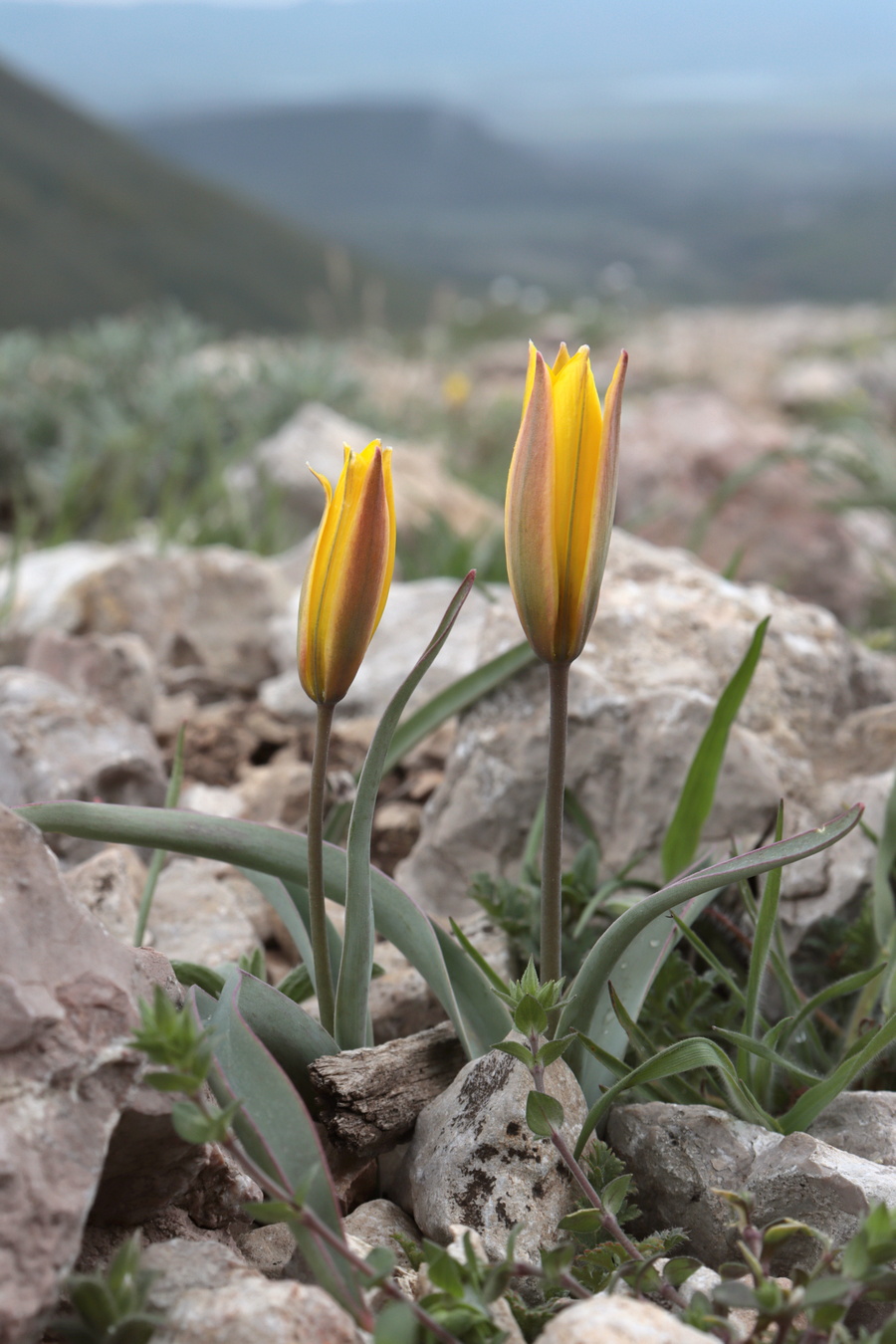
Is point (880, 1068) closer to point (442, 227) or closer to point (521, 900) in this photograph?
point (521, 900)

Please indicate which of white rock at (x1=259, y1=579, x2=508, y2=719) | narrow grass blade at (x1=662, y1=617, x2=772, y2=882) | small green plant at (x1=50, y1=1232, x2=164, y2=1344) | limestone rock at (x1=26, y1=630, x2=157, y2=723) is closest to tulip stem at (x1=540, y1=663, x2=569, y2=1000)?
narrow grass blade at (x1=662, y1=617, x2=772, y2=882)

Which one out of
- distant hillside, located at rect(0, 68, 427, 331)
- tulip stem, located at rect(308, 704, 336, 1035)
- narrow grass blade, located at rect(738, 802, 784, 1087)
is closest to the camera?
tulip stem, located at rect(308, 704, 336, 1035)

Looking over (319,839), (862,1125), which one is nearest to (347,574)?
(319,839)

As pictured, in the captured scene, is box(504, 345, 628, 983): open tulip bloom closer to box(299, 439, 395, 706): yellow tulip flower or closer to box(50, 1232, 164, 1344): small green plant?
box(299, 439, 395, 706): yellow tulip flower

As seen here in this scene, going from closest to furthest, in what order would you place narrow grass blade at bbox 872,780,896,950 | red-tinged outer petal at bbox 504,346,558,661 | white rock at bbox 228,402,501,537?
red-tinged outer petal at bbox 504,346,558,661
narrow grass blade at bbox 872,780,896,950
white rock at bbox 228,402,501,537

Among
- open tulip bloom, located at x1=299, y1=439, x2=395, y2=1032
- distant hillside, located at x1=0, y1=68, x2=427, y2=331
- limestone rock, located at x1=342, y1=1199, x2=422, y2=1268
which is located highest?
distant hillside, located at x1=0, y1=68, x2=427, y2=331

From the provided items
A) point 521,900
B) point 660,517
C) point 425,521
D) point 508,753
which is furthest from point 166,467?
point 521,900
